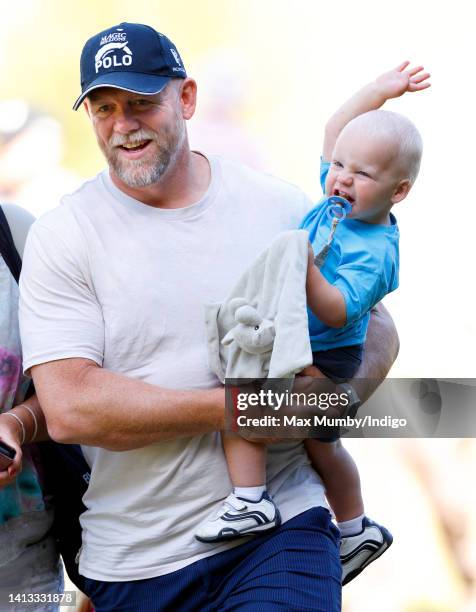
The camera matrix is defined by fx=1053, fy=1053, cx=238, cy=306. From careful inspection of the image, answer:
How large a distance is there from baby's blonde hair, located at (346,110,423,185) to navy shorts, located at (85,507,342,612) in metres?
0.82

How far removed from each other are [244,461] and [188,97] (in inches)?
35.0

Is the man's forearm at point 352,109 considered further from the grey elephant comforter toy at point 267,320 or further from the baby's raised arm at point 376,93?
the grey elephant comforter toy at point 267,320

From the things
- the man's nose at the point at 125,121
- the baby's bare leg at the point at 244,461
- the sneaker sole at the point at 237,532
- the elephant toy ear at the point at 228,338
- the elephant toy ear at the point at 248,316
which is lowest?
the sneaker sole at the point at 237,532

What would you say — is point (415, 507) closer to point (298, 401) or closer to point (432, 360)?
point (432, 360)

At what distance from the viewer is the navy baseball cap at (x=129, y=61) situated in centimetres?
230

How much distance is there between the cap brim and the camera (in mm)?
2275

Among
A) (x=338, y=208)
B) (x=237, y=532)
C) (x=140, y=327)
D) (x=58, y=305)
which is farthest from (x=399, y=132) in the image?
(x=237, y=532)

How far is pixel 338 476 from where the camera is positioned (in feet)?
8.50

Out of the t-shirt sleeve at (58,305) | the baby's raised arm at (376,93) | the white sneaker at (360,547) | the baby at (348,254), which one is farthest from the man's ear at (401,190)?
the white sneaker at (360,547)

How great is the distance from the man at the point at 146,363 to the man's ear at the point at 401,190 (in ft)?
1.04

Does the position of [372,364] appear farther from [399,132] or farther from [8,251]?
[8,251]

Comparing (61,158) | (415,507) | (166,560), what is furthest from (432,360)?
(166,560)

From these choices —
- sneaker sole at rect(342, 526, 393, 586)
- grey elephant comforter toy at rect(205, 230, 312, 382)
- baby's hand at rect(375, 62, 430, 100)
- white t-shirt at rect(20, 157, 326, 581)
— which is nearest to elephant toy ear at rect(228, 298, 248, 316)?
grey elephant comforter toy at rect(205, 230, 312, 382)

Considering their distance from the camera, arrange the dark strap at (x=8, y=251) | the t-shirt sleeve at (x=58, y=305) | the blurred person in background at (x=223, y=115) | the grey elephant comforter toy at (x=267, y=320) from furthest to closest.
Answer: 1. the blurred person in background at (x=223, y=115)
2. the dark strap at (x=8, y=251)
3. the t-shirt sleeve at (x=58, y=305)
4. the grey elephant comforter toy at (x=267, y=320)
